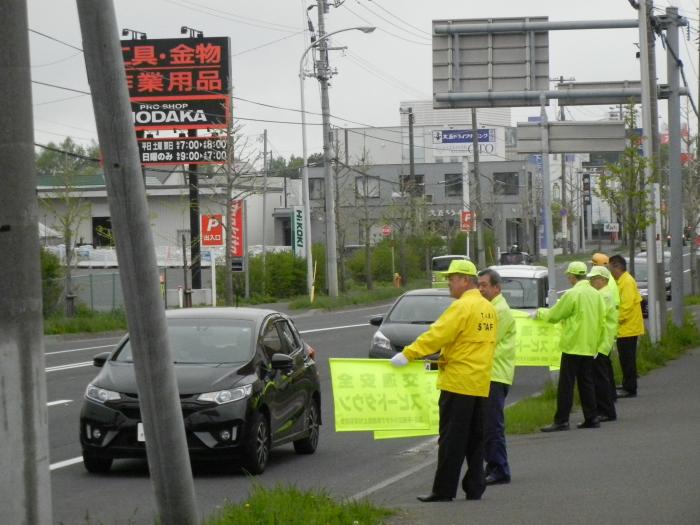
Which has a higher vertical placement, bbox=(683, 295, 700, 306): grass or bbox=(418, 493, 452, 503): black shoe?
bbox=(418, 493, 452, 503): black shoe

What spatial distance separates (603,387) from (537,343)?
1.12 metres

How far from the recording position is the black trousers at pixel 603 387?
15141mm

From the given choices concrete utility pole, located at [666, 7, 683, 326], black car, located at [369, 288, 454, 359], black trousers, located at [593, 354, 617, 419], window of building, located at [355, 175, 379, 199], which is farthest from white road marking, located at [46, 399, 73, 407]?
window of building, located at [355, 175, 379, 199]

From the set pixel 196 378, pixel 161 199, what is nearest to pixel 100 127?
pixel 196 378

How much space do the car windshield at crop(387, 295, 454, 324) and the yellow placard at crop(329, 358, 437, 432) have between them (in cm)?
1104

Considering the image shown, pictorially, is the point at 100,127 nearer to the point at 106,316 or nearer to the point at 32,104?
the point at 32,104

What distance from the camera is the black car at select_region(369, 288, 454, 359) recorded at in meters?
20.4

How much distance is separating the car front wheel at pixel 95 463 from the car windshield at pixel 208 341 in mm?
1050

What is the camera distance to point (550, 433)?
14477mm

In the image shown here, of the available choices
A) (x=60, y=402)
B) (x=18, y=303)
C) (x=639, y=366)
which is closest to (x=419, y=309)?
(x=639, y=366)

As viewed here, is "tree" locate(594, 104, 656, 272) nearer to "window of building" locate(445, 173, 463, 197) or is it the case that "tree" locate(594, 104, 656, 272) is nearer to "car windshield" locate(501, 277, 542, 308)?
"car windshield" locate(501, 277, 542, 308)

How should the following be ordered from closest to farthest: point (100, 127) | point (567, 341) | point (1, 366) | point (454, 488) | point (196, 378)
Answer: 1. point (1, 366)
2. point (100, 127)
3. point (454, 488)
4. point (196, 378)
5. point (567, 341)

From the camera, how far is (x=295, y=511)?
26.9ft

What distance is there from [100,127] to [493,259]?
246 ft
